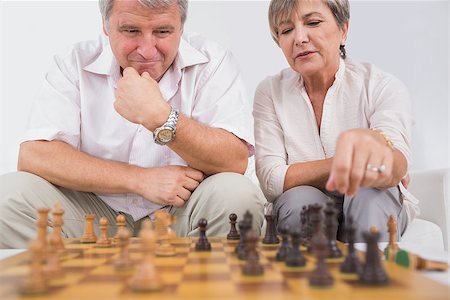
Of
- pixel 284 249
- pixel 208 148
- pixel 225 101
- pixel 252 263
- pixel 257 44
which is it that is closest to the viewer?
pixel 252 263

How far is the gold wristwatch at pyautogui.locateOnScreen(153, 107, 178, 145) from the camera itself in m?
1.87

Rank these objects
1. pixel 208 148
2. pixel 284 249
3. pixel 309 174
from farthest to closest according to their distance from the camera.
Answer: pixel 309 174 < pixel 208 148 < pixel 284 249

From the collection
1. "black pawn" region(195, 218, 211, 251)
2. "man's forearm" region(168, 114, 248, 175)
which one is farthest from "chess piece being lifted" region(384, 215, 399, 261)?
"man's forearm" region(168, 114, 248, 175)

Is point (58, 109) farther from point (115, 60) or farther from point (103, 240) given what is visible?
point (103, 240)

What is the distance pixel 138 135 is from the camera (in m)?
2.20

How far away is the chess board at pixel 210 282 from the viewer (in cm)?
93

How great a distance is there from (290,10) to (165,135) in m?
0.75

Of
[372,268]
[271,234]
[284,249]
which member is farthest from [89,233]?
[372,268]

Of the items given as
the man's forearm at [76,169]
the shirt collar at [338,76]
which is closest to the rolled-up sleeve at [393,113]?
the shirt collar at [338,76]

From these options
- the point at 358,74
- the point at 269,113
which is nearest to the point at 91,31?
the point at 269,113

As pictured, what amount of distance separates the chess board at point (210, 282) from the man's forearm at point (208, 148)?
642mm

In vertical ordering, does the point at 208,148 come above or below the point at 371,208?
above

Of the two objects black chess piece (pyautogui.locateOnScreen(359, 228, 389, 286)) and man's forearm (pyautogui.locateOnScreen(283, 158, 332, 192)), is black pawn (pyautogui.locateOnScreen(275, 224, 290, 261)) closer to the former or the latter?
black chess piece (pyautogui.locateOnScreen(359, 228, 389, 286))

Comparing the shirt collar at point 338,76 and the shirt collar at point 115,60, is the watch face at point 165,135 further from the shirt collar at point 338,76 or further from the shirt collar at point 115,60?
the shirt collar at point 338,76
